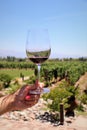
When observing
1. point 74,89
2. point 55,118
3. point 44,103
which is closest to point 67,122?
point 55,118

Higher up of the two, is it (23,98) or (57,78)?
(23,98)

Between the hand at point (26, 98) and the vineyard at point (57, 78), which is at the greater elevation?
the hand at point (26, 98)

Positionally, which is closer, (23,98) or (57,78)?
(23,98)

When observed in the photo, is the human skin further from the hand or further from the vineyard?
the vineyard

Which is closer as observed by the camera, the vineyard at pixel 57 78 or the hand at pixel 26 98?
the hand at pixel 26 98

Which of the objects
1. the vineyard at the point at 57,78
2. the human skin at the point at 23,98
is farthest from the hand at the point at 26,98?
the vineyard at the point at 57,78

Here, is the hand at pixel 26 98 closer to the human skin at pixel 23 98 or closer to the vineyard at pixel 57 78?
the human skin at pixel 23 98

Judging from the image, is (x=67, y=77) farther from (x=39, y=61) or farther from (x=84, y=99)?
(x=39, y=61)

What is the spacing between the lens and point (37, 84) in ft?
5.34

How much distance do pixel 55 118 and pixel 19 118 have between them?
1585mm

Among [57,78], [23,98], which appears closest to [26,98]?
[23,98]

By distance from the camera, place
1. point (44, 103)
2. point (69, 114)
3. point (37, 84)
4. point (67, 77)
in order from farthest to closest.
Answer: point (67, 77), point (44, 103), point (69, 114), point (37, 84)

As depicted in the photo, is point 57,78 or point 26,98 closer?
point 26,98

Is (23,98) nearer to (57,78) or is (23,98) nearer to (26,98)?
(26,98)
